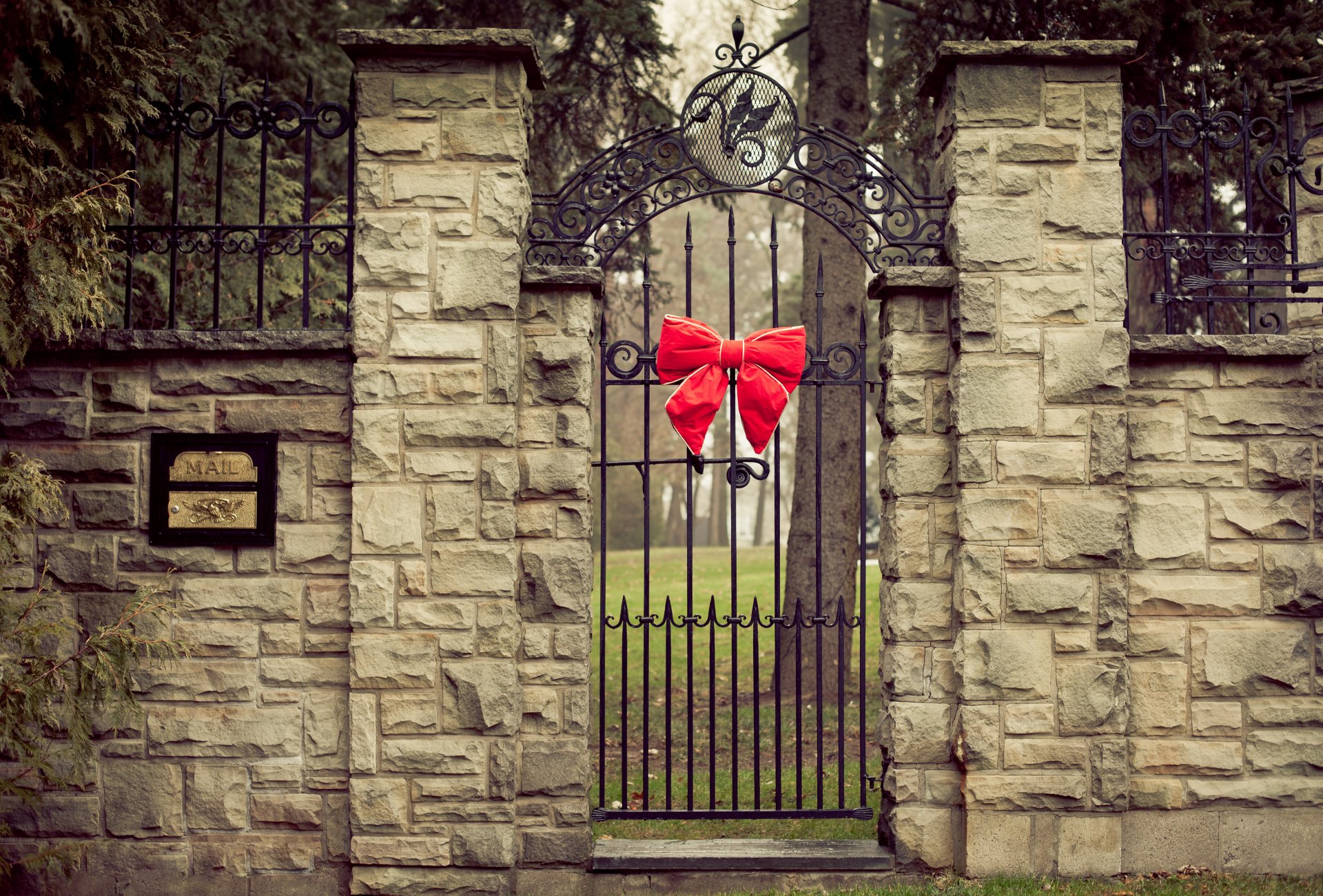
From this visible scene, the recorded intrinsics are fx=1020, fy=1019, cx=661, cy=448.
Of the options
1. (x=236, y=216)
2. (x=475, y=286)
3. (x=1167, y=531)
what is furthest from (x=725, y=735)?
(x=236, y=216)

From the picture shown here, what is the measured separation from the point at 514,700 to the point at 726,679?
5094mm

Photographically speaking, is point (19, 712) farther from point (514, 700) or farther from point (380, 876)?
point (514, 700)

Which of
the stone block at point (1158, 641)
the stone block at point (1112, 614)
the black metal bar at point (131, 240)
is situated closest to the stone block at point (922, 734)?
the stone block at point (1112, 614)

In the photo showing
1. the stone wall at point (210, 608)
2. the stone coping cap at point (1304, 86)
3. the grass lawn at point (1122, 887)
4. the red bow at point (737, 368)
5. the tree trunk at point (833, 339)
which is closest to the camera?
the grass lawn at point (1122, 887)

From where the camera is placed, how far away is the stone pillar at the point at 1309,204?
469cm

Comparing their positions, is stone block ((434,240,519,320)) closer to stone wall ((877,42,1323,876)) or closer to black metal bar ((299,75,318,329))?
black metal bar ((299,75,318,329))

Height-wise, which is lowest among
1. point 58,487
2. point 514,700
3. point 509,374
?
point 514,700

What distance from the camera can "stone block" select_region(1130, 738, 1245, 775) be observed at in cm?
427

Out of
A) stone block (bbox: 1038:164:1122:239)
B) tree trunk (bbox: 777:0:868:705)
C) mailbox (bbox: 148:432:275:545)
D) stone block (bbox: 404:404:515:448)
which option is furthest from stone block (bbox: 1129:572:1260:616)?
mailbox (bbox: 148:432:275:545)

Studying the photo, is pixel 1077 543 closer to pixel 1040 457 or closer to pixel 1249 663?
pixel 1040 457

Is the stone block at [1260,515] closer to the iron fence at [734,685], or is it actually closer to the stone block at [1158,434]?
the stone block at [1158,434]

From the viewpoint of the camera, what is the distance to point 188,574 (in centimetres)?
428

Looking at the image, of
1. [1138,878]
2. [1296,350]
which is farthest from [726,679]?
[1296,350]

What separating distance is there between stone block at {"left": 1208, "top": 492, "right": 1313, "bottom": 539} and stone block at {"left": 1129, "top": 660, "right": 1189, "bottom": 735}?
62 cm
